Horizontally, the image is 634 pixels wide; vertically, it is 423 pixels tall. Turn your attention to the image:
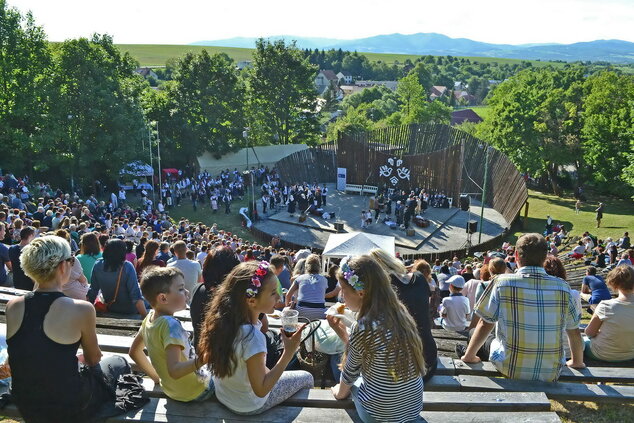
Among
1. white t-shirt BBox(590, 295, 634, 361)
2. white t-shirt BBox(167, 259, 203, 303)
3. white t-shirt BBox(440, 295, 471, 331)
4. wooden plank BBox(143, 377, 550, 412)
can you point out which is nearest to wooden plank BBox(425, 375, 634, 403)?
wooden plank BBox(143, 377, 550, 412)

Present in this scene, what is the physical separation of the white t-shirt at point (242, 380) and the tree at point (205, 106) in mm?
31015

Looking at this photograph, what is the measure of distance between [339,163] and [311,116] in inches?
518

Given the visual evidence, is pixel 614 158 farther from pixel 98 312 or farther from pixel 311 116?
pixel 98 312

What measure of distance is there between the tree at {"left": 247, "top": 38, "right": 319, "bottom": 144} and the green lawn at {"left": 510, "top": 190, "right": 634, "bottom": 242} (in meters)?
18.1

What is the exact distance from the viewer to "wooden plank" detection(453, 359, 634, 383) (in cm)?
462

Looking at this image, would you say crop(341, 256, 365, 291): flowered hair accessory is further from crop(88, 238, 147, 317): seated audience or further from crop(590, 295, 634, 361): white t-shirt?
crop(88, 238, 147, 317): seated audience

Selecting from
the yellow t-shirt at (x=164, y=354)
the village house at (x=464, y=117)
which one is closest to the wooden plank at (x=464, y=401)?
the yellow t-shirt at (x=164, y=354)

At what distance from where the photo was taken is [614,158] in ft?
106

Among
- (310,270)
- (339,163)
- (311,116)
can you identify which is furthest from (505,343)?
(311,116)

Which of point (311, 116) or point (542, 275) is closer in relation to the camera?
point (542, 275)

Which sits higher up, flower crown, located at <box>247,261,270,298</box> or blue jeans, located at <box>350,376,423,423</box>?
flower crown, located at <box>247,261,270,298</box>

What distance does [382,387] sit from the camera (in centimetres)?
356

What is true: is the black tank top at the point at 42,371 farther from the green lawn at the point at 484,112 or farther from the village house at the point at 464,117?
the village house at the point at 464,117

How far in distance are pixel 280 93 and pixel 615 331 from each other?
124 ft
